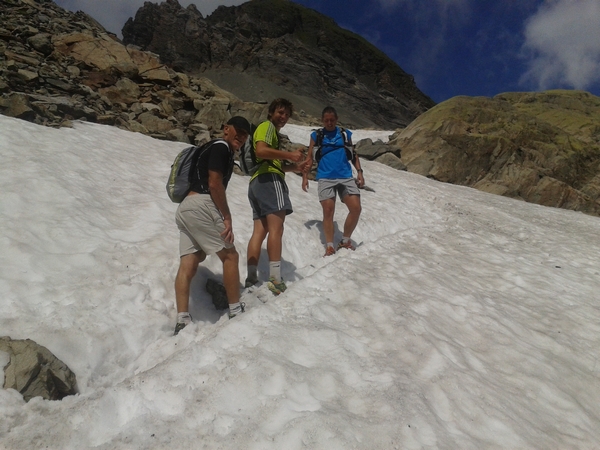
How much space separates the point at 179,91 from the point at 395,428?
16712 mm

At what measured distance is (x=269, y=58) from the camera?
11956 cm

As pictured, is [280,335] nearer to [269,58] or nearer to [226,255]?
[226,255]

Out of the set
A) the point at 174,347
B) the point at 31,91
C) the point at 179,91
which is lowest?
the point at 174,347

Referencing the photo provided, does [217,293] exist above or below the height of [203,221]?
below

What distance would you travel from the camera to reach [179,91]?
16.4m

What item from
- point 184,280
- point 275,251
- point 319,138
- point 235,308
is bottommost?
point 235,308

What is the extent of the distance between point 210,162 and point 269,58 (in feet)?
418

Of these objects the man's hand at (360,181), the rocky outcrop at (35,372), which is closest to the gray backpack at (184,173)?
the rocky outcrop at (35,372)

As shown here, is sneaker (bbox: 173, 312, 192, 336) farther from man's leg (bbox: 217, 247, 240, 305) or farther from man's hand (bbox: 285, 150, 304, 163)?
man's hand (bbox: 285, 150, 304, 163)

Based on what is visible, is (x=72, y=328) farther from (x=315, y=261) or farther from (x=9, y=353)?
(x=315, y=261)

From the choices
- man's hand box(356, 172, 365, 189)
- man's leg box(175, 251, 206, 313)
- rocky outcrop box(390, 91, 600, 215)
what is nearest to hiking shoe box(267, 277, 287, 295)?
man's leg box(175, 251, 206, 313)

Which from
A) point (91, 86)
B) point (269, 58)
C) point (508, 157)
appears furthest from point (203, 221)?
point (269, 58)

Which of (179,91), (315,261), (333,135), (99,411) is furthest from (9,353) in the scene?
(179,91)

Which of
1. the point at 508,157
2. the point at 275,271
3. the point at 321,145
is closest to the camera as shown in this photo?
the point at 275,271
